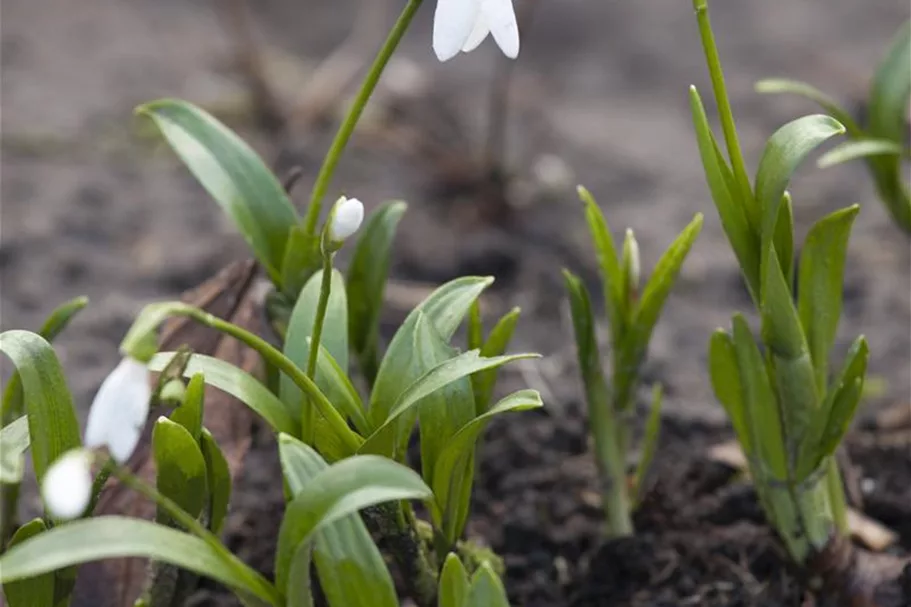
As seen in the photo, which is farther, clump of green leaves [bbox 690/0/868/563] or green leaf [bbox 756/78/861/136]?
green leaf [bbox 756/78/861/136]

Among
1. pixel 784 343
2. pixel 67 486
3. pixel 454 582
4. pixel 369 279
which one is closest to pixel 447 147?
pixel 369 279

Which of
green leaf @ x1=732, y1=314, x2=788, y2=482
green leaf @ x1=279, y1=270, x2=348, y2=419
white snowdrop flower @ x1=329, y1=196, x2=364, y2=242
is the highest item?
white snowdrop flower @ x1=329, y1=196, x2=364, y2=242

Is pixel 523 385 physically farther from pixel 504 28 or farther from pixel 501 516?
pixel 504 28

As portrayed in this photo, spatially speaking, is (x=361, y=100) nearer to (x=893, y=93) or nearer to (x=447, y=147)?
(x=893, y=93)

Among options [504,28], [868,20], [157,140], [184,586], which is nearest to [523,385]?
[184,586]

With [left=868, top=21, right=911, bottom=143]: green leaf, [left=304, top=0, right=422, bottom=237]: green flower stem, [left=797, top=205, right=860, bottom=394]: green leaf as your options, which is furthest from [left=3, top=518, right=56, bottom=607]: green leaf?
[left=868, top=21, right=911, bottom=143]: green leaf

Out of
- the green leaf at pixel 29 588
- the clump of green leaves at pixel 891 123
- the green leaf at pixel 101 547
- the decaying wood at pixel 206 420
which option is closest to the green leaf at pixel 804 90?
the clump of green leaves at pixel 891 123

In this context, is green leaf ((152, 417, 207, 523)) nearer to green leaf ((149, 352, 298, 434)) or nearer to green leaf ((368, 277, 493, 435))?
green leaf ((149, 352, 298, 434))
